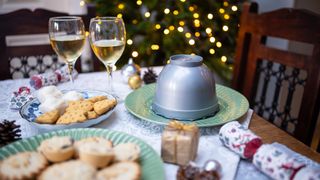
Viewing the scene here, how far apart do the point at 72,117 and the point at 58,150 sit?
16cm

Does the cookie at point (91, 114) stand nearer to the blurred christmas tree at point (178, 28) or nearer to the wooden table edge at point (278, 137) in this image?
the wooden table edge at point (278, 137)

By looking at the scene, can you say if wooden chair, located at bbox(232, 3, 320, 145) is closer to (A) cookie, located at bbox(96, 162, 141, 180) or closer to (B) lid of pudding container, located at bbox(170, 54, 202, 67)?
(B) lid of pudding container, located at bbox(170, 54, 202, 67)

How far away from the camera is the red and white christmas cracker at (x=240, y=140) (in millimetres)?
519

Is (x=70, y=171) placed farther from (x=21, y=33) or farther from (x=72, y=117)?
(x=21, y=33)

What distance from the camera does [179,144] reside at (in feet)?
1.62

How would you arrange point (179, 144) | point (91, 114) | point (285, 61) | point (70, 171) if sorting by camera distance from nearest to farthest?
1. point (70, 171)
2. point (179, 144)
3. point (91, 114)
4. point (285, 61)

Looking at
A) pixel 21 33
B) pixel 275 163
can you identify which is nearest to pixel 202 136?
pixel 275 163

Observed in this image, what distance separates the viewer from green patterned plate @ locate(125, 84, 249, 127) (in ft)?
2.07

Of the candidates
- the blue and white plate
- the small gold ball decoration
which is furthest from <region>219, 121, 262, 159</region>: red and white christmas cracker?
the small gold ball decoration

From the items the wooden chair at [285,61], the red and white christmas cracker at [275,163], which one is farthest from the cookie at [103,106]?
the wooden chair at [285,61]

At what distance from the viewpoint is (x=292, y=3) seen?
1717 millimetres

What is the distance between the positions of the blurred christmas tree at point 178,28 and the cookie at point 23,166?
1.25 metres

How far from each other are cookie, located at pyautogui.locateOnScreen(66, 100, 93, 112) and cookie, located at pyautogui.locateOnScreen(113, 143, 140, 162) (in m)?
0.18

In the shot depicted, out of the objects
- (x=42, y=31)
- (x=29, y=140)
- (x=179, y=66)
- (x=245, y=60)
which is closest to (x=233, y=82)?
(x=245, y=60)
